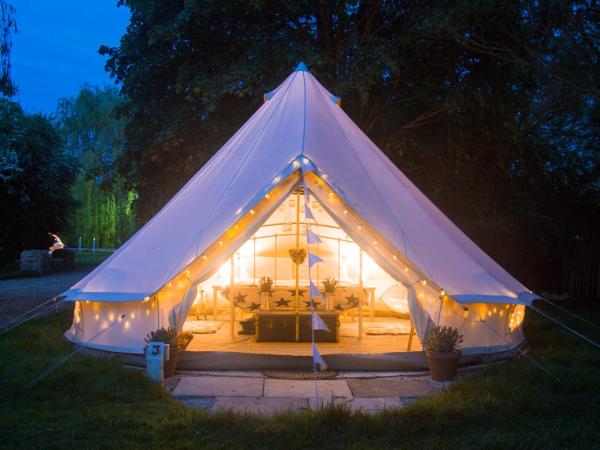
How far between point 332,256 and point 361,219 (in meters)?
3.61

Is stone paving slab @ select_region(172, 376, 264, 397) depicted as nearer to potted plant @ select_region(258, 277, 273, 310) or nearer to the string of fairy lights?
the string of fairy lights

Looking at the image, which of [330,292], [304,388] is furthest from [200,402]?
[330,292]

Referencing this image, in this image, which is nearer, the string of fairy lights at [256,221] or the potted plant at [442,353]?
the potted plant at [442,353]

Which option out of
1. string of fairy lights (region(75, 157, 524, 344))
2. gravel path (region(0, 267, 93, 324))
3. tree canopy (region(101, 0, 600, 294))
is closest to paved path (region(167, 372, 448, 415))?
string of fairy lights (region(75, 157, 524, 344))

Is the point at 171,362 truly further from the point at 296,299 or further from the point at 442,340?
the point at 442,340

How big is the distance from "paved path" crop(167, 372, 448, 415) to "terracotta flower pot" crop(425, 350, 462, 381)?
84 millimetres

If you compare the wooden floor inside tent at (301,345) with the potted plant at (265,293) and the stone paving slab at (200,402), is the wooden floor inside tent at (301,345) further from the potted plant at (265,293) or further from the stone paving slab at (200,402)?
the stone paving slab at (200,402)

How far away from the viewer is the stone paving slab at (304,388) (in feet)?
16.3

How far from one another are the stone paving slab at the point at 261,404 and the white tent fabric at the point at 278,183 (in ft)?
4.35

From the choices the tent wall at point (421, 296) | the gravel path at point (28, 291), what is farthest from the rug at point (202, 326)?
the tent wall at point (421, 296)

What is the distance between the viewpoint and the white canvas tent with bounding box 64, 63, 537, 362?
18.8 feet

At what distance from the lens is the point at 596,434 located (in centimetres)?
392

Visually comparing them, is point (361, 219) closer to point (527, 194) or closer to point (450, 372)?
point (450, 372)

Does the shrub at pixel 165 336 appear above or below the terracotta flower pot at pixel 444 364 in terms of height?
above
